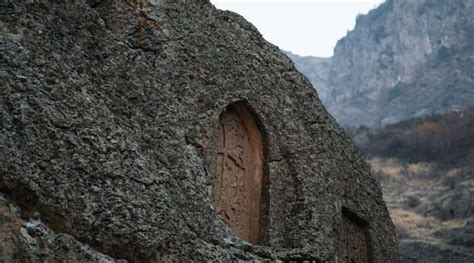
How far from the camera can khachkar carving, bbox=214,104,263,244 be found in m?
11.4

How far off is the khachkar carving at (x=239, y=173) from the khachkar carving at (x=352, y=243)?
5.46 ft

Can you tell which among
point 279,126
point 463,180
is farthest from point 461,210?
point 279,126

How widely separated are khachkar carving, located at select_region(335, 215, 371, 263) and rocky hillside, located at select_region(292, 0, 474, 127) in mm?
70994

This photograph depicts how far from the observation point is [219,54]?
37.7 ft

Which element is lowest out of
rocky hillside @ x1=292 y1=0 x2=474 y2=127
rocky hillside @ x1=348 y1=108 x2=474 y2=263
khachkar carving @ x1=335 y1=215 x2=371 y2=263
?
rocky hillside @ x1=348 y1=108 x2=474 y2=263

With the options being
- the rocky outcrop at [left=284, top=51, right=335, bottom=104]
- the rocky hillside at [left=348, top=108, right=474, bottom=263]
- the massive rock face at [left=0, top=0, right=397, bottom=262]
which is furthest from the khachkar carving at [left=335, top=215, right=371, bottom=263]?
the rocky outcrop at [left=284, top=51, right=335, bottom=104]

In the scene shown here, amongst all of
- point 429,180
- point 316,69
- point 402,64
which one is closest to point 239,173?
point 429,180

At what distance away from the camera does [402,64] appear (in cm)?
11219

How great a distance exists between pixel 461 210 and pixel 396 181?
1003 centimetres

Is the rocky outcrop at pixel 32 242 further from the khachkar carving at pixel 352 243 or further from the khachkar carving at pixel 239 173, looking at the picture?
the khachkar carving at pixel 352 243

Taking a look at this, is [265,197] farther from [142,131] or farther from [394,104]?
[394,104]

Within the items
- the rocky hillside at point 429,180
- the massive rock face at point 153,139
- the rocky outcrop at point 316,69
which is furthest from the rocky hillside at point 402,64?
the massive rock face at point 153,139

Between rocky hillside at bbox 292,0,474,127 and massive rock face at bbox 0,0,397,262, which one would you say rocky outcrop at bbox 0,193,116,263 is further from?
rocky hillside at bbox 292,0,474,127

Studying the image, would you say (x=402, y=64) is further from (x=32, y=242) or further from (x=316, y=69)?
(x=32, y=242)
